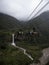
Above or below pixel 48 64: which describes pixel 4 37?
above

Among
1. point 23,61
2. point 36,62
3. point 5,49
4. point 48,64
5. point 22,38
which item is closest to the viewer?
point 23,61

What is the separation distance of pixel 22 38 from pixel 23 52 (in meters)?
34.0

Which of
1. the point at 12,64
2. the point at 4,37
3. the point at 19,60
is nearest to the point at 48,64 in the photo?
the point at 19,60

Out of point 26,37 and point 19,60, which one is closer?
point 19,60

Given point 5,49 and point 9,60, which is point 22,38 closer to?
point 5,49

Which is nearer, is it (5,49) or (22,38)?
(5,49)

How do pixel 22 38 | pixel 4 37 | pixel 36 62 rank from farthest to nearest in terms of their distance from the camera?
pixel 22 38 < pixel 4 37 < pixel 36 62

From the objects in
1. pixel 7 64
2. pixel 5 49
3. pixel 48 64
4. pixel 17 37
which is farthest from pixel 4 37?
pixel 7 64

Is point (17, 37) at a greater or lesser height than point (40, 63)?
greater

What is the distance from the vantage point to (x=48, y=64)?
35406 millimetres

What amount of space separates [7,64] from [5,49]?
10624 mm

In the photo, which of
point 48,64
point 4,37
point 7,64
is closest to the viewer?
point 7,64

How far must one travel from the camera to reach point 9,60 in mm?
30141

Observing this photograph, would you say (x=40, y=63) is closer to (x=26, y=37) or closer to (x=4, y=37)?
(x=4, y=37)
